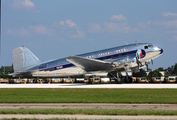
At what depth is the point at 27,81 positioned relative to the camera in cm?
5231

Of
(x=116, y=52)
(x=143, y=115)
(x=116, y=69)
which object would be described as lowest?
(x=143, y=115)

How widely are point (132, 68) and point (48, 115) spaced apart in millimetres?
32432

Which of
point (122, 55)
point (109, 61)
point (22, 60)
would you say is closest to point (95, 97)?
point (122, 55)

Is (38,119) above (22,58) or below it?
below

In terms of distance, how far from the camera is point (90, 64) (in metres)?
40.3

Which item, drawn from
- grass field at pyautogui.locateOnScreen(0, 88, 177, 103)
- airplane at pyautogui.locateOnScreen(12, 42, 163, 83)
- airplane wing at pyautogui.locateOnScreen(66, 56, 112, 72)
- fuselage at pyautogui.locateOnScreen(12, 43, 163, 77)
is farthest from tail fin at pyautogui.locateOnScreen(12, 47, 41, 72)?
grass field at pyautogui.locateOnScreen(0, 88, 177, 103)

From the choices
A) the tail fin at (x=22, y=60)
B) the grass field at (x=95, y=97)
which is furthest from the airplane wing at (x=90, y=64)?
the grass field at (x=95, y=97)

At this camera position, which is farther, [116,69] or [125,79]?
[125,79]

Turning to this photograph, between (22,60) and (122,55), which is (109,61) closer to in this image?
(122,55)

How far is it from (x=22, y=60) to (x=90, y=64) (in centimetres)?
1795

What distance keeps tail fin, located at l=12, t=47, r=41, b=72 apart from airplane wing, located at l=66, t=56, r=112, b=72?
13.5m

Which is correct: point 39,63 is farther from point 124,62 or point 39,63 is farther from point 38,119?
point 38,119

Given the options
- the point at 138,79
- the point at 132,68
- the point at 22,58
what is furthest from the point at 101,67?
the point at 22,58

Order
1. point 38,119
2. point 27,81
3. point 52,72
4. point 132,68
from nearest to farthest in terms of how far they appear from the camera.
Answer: point 38,119, point 132,68, point 52,72, point 27,81
